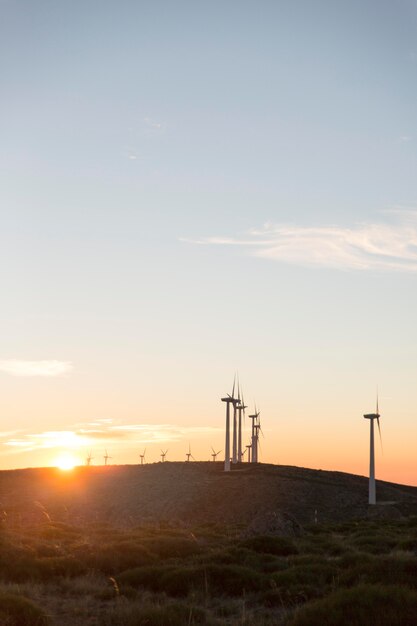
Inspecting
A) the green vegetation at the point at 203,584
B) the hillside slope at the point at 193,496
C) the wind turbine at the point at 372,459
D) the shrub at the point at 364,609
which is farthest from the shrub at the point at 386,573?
the wind turbine at the point at 372,459

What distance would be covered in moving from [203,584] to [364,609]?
9.51 m

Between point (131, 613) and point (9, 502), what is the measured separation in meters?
77.9

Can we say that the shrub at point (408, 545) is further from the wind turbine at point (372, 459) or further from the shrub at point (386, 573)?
the wind turbine at point (372, 459)

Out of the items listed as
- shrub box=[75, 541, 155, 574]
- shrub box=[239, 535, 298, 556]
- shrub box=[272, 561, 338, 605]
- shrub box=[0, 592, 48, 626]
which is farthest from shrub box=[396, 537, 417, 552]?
shrub box=[0, 592, 48, 626]

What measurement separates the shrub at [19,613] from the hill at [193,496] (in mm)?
46405

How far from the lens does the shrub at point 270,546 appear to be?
38.7 m

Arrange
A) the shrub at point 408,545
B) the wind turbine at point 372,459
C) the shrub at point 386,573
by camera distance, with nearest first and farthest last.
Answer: the shrub at point 386,573 < the shrub at point 408,545 < the wind turbine at point 372,459

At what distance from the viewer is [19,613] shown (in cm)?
2153

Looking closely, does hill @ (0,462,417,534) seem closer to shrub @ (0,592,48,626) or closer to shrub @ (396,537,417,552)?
shrub @ (396,537,417,552)

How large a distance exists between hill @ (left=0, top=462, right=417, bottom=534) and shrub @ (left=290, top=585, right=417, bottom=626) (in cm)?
5062

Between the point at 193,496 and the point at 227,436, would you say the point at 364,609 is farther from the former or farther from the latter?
the point at 227,436

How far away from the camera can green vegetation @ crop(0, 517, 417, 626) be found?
21.0m

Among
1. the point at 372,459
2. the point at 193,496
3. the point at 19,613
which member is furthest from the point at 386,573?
the point at 372,459

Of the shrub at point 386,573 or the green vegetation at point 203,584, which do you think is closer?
the green vegetation at point 203,584
